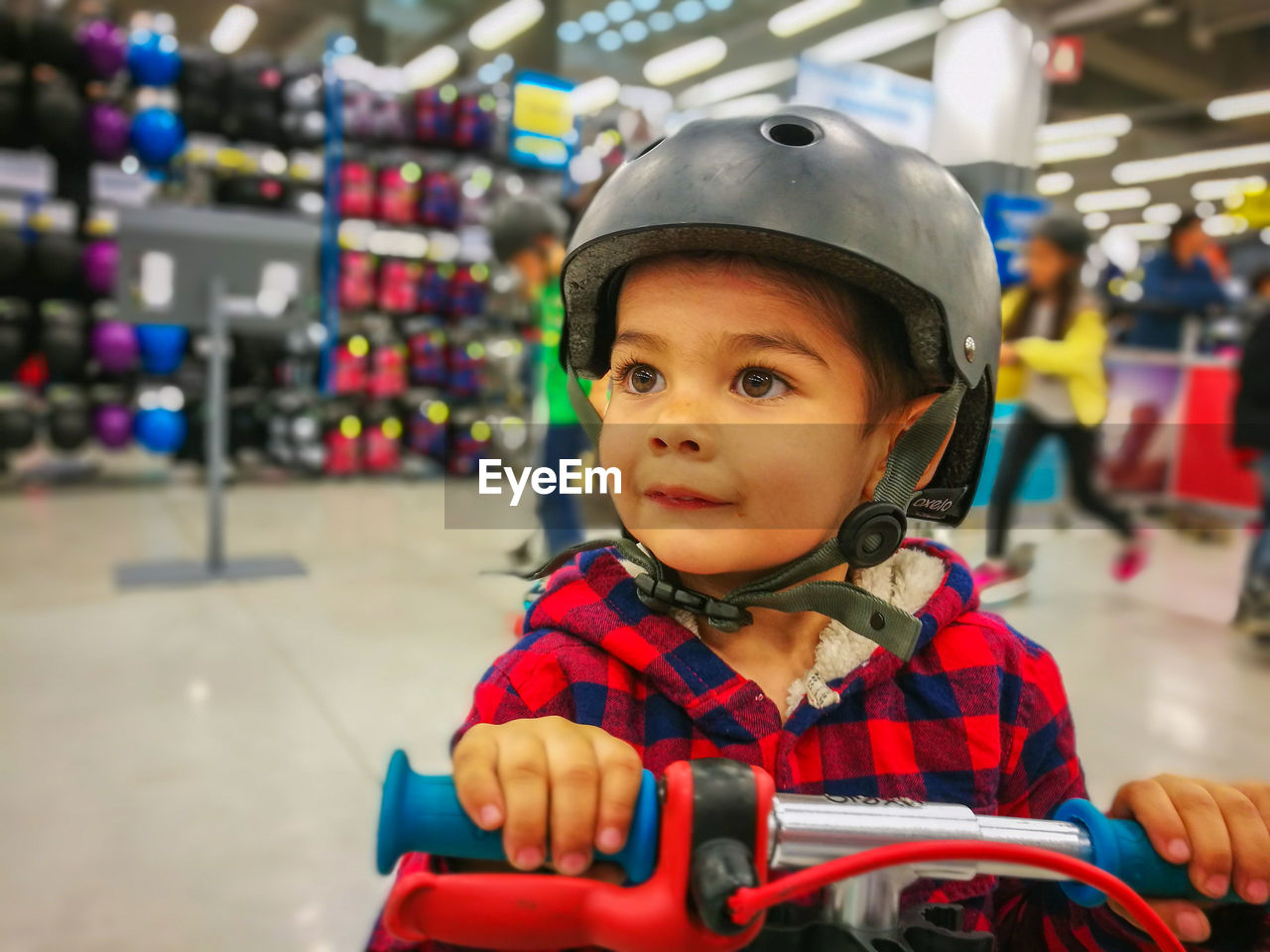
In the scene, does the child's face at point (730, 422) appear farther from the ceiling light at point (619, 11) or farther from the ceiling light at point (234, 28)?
the ceiling light at point (234, 28)

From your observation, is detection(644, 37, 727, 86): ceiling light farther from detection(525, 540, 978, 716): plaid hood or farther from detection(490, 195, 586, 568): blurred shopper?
detection(525, 540, 978, 716): plaid hood

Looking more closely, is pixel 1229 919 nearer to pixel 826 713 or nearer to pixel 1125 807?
pixel 1125 807

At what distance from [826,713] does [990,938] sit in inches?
10.7

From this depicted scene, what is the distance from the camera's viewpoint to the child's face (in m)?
0.77

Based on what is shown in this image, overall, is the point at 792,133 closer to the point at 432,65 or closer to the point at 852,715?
the point at 852,715

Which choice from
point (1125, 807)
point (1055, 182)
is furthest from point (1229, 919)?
point (1055, 182)

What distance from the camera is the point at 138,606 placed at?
11.6 ft

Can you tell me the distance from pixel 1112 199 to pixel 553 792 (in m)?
20.9

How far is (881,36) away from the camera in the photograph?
10.5 metres

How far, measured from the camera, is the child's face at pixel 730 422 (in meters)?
0.77

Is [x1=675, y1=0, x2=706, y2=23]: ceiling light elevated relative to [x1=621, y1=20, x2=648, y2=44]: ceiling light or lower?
lower

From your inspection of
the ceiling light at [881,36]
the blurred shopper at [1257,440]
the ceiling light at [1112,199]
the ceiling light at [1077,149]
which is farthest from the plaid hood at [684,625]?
the ceiling light at [1112,199]

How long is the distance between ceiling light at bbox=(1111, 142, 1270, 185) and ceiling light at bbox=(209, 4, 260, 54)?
13.7 metres

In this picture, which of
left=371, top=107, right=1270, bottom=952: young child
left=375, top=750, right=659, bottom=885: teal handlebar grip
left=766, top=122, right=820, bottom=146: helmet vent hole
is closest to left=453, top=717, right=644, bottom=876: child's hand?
left=375, top=750, right=659, bottom=885: teal handlebar grip
